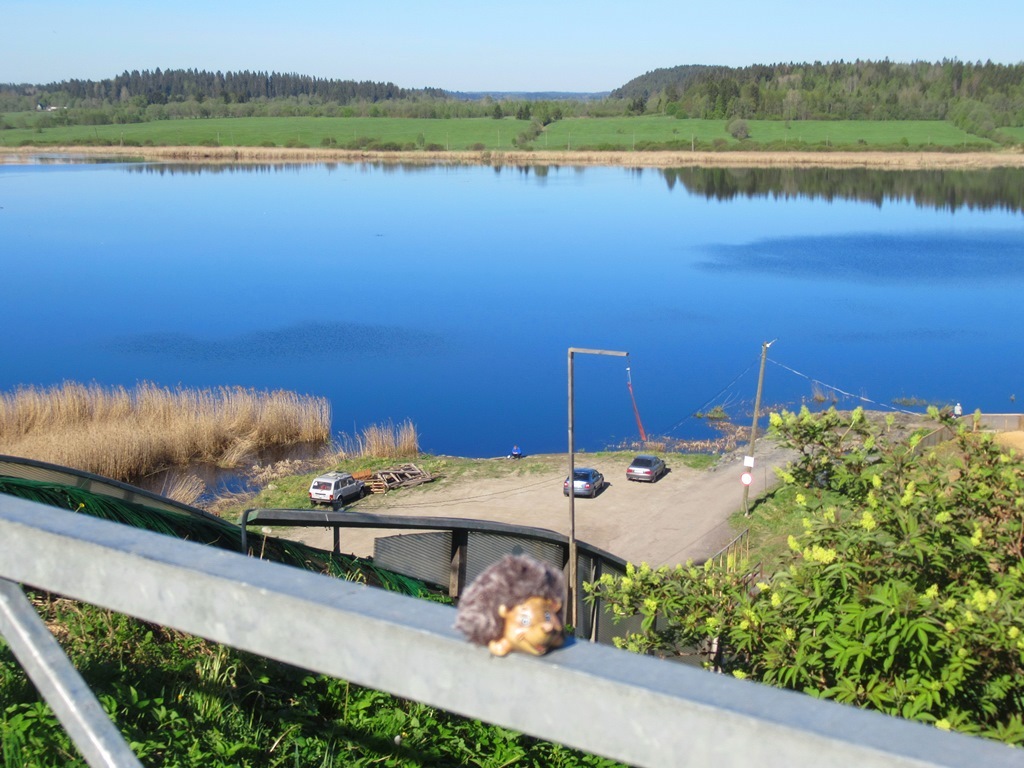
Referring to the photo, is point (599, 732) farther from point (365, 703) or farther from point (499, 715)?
point (365, 703)

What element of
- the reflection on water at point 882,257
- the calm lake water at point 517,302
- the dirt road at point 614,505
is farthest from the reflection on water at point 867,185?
the dirt road at point 614,505

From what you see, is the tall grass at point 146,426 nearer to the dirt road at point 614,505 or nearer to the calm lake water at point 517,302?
the calm lake water at point 517,302

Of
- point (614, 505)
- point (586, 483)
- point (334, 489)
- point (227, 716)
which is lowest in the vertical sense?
point (614, 505)

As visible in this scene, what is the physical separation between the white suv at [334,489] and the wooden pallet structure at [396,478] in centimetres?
90

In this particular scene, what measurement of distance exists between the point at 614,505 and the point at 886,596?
2175 centimetres

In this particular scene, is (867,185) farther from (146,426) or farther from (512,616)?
(512,616)

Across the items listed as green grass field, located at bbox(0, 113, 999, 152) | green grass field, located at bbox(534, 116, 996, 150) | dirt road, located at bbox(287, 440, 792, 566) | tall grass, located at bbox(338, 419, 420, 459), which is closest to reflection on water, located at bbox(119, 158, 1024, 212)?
green grass field, located at bbox(0, 113, 999, 152)

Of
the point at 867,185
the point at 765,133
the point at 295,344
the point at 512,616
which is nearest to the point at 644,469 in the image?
the point at 295,344

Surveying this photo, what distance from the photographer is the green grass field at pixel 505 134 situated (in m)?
142

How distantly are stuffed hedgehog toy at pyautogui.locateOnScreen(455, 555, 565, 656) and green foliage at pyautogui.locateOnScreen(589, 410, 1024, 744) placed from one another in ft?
8.20

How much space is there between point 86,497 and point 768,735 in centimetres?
494

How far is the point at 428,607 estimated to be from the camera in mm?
1694

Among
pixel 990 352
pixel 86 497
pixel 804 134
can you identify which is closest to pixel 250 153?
pixel 804 134

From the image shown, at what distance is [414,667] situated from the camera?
63.6 inches
